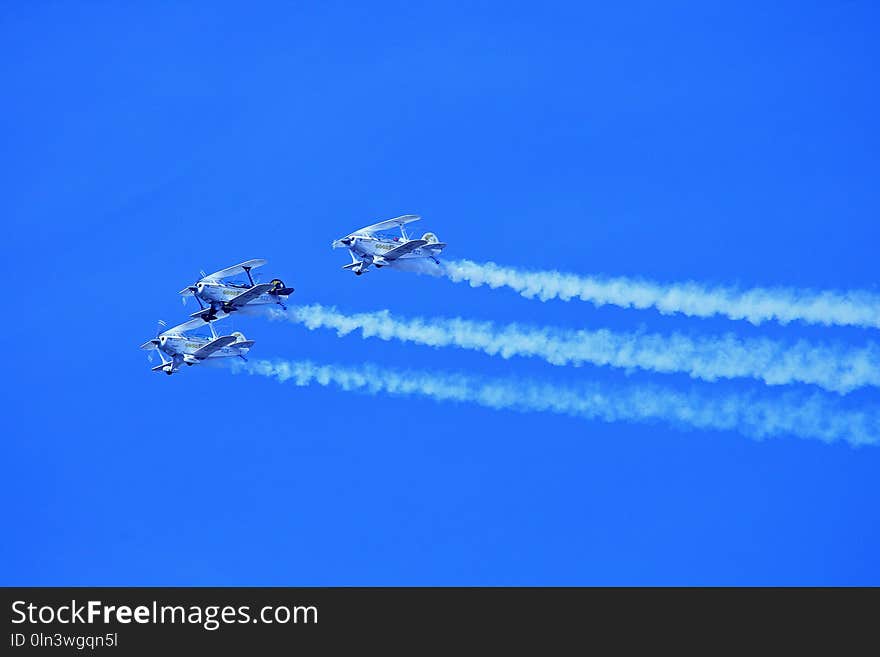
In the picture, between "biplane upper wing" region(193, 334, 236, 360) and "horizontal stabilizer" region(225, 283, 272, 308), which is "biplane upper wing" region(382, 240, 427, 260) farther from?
"biplane upper wing" region(193, 334, 236, 360)

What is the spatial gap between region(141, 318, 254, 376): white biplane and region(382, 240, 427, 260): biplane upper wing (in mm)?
8538

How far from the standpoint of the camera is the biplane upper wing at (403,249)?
101688 millimetres

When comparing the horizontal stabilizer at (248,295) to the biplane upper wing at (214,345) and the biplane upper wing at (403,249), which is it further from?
the biplane upper wing at (403,249)

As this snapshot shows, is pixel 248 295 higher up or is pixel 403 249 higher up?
pixel 403 249

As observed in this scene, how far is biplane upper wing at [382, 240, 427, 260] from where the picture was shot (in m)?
102

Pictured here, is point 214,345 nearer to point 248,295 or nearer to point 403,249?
point 248,295

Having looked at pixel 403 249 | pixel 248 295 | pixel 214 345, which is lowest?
pixel 214 345

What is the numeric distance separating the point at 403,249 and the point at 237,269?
29.0ft

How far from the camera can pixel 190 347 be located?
101938mm

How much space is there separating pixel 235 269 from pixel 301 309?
5.37 metres

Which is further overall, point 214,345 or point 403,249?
point 403,249
